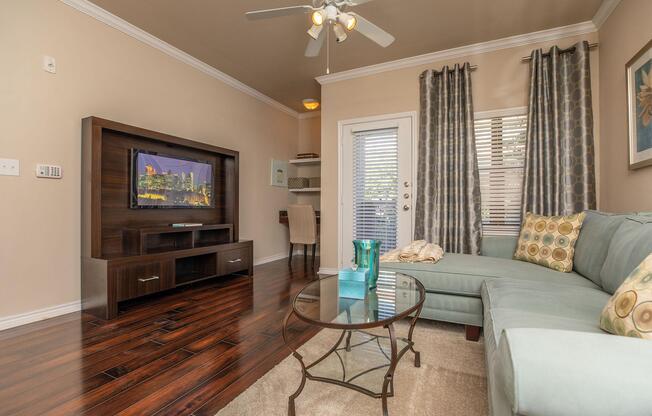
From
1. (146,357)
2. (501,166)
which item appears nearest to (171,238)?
(146,357)

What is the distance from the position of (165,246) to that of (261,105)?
273 centimetres

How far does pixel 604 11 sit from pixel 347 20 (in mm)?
2496

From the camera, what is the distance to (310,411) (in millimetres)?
1345

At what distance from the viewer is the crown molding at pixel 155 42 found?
273 centimetres

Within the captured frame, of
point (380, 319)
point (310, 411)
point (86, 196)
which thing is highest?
point (86, 196)

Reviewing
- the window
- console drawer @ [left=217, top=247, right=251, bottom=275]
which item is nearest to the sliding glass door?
the window

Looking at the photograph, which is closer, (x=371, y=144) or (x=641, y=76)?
(x=641, y=76)

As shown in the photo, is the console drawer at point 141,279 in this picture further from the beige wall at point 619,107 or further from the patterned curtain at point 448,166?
the beige wall at point 619,107

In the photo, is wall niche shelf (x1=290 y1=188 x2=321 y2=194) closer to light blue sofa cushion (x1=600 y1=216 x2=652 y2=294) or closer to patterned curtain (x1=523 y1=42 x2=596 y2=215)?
patterned curtain (x1=523 y1=42 x2=596 y2=215)

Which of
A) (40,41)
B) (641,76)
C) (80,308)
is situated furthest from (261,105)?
(641,76)

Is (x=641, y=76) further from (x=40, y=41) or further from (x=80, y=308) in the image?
(x=80, y=308)

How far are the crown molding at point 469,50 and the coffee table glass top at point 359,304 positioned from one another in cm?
290

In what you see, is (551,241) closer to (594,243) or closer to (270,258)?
(594,243)

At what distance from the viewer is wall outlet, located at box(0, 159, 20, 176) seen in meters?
2.26
